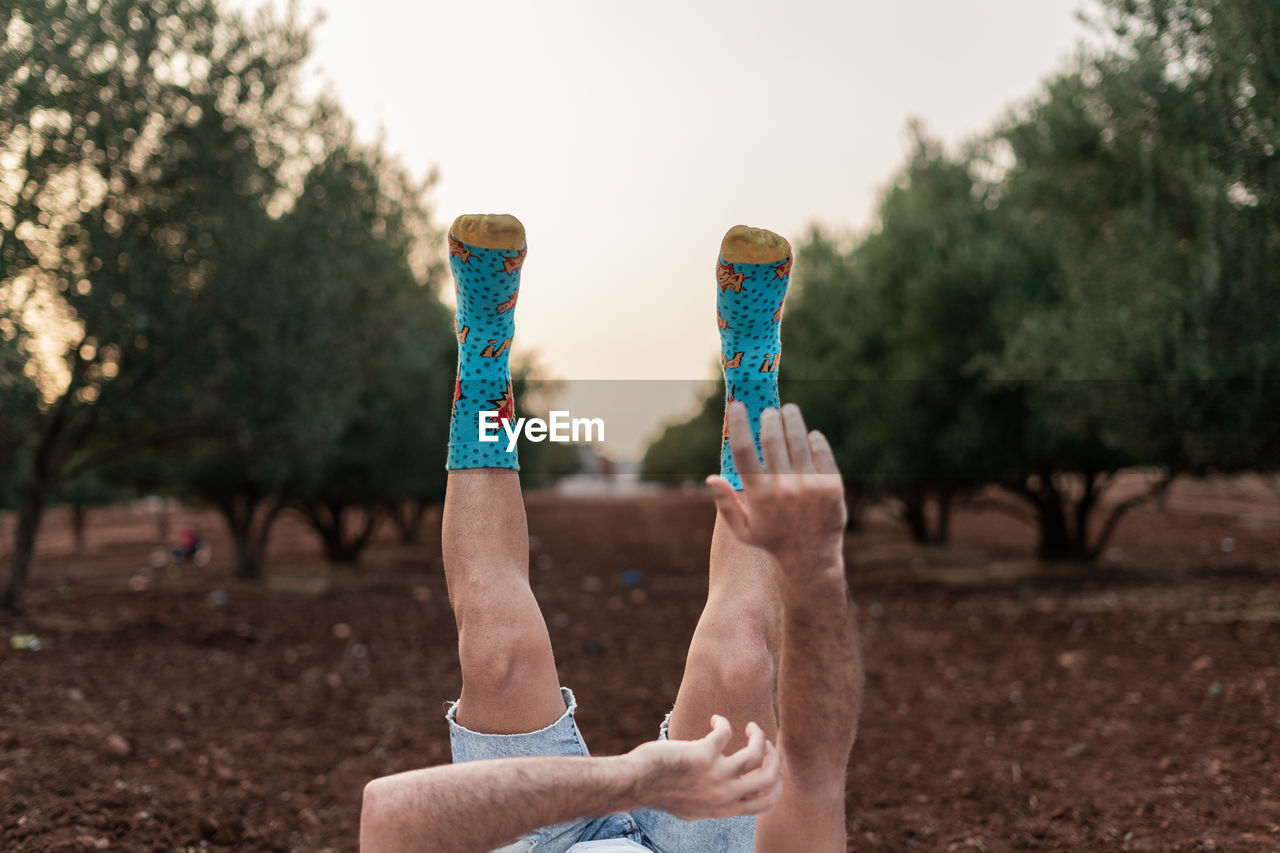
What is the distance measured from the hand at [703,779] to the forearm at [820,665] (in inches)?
4.4

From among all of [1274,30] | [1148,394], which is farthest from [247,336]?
[1274,30]

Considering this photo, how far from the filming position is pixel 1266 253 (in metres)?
7.46

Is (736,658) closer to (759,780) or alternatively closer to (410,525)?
(759,780)

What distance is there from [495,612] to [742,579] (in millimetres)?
659

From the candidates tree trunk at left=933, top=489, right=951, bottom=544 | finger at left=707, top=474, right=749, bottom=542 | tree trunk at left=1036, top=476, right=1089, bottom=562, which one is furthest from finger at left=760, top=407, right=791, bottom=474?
tree trunk at left=933, top=489, right=951, bottom=544

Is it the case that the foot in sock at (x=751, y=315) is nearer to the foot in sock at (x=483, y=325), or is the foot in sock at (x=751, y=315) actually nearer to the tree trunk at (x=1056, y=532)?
the foot in sock at (x=483, y=325)

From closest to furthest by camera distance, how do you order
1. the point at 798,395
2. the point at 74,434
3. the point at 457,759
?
the point at 457,759, the point at 74,434, the point at 798,395

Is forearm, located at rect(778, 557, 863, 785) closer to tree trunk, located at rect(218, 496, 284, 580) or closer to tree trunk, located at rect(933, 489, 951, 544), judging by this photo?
tree trunk, located at rect(218, 496, 284, 580)

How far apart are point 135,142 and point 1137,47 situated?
9889mm

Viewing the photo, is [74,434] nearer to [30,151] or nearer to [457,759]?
[30,151]

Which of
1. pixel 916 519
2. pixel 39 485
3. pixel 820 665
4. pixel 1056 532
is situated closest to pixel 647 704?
pixel 820 665

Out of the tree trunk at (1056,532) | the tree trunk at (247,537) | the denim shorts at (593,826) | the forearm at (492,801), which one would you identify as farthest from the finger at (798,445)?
the tree trunk at (247,537)

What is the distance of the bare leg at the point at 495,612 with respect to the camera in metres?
2.18

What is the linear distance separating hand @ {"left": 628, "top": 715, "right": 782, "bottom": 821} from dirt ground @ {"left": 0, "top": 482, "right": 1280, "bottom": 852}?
2255 mm
